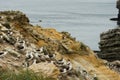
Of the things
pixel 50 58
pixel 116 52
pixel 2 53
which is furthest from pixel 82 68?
pixel 116 52

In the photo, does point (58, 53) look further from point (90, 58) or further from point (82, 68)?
point (90, 58)

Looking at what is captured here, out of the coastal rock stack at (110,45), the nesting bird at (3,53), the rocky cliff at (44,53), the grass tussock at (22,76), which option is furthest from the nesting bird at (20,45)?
the coastal rock stack at (110,45)

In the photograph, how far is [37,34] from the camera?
18.0 meters

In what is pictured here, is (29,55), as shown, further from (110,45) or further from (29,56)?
(110,45)

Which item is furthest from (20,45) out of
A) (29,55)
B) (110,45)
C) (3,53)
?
(110,45)

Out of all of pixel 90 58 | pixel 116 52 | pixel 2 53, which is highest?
pixel 2 53

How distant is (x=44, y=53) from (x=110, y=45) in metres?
29.8

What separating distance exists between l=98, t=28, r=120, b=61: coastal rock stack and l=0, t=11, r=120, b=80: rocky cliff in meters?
24.7

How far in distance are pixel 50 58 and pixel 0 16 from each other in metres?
4.11

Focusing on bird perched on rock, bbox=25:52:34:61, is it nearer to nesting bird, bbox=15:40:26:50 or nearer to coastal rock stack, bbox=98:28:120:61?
nesting bird, bbox=15:40:26:50

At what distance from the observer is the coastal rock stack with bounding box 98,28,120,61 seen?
44.8 metres

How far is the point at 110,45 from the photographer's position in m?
44.7

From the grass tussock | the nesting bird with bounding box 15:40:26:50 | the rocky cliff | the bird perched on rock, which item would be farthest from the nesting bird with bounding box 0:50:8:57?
the grass tussock

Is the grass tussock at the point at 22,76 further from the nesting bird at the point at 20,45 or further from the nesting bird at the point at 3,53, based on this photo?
the nesting bird at the point at 20,45
